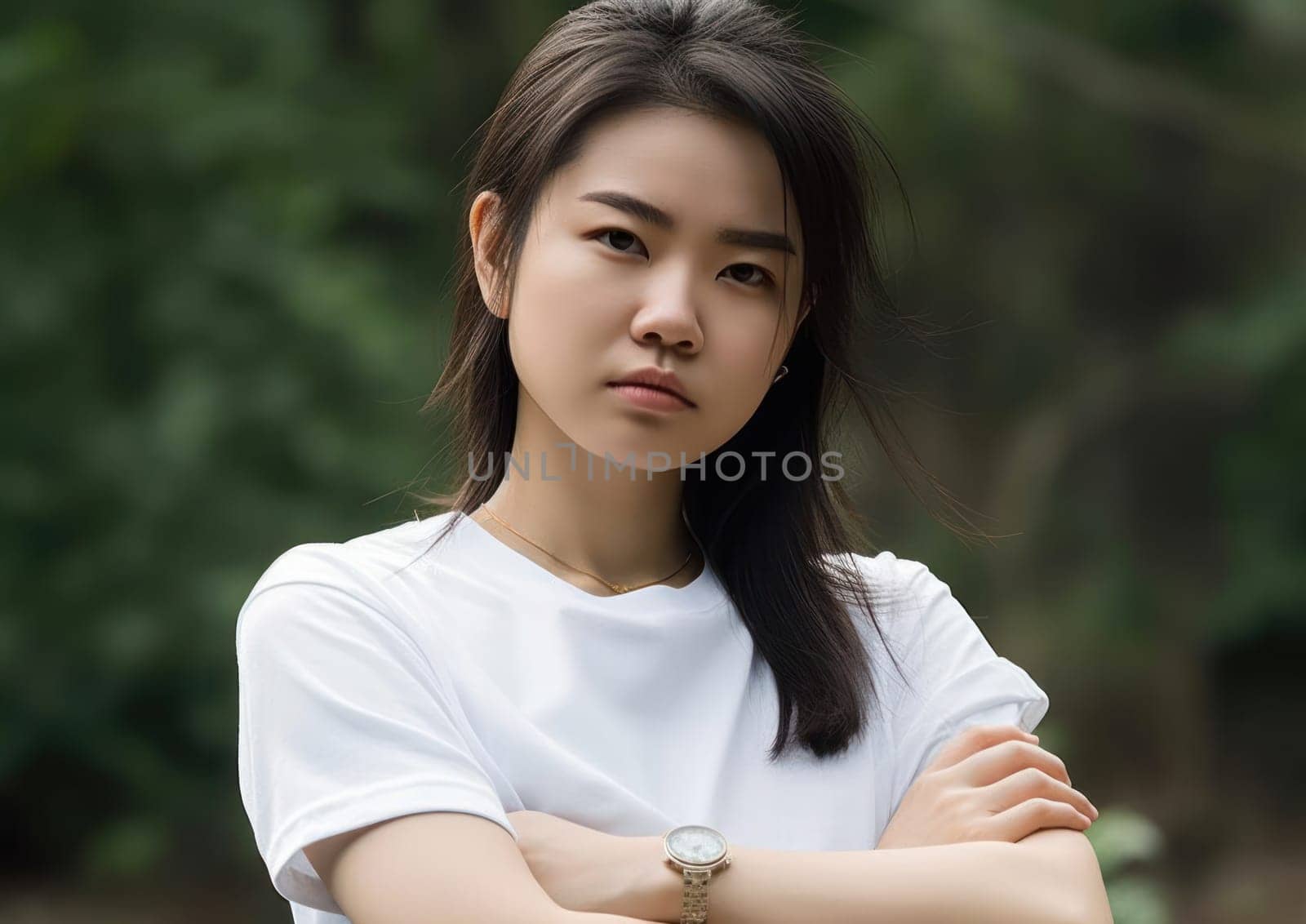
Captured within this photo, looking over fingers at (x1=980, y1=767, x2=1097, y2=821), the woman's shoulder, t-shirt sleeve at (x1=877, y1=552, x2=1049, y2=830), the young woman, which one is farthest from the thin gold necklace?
fingers at (x1=980, y1=767, x2=1097, y2=821)

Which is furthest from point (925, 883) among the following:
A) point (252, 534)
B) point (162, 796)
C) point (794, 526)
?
point (162, 796)

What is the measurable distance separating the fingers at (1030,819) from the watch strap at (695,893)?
0.95 feet

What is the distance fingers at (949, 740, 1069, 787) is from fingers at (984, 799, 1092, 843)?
37mm

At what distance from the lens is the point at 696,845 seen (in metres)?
1.34

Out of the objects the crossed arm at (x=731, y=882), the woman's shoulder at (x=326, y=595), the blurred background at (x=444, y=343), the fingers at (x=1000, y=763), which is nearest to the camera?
the crossed arm at (x=731, y=882)

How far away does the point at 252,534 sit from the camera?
407 centimetres

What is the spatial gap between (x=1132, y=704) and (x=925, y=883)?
3.84 m

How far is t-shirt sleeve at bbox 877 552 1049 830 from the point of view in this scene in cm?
157

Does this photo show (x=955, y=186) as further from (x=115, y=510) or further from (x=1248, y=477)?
(x=115, y=510)

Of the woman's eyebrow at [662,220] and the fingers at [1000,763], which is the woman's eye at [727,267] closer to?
the woman's eyebrow at [662,220]

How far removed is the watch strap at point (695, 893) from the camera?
1.31 metres

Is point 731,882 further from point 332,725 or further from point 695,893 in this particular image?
point 332,725

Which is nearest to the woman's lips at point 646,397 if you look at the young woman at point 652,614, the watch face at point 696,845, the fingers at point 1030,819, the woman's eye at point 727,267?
the young woman at point 652,614

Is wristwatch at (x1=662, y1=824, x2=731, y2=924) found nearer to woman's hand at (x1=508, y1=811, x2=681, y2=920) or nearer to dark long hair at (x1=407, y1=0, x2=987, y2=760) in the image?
woman's hand at (x1=508, y1=811, x2=681, y2=920)
